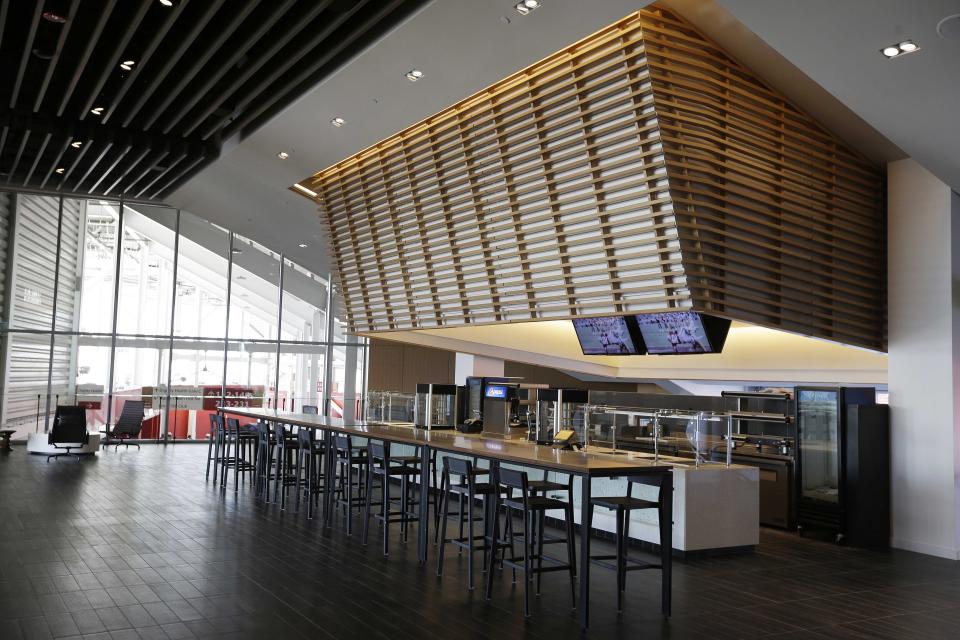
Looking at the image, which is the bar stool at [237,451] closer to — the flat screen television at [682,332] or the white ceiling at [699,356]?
the white ceiling at [699,356]

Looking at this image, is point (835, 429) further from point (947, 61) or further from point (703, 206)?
point (947, 61)

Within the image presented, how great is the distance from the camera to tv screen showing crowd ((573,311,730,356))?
788 centimetres

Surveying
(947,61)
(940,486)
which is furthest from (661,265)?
(940,486)

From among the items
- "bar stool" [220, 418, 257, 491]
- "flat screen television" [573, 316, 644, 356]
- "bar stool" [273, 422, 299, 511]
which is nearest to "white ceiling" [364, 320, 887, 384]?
"flat screen television" [573, 316, 644, 356]

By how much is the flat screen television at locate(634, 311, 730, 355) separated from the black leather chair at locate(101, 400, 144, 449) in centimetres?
1018

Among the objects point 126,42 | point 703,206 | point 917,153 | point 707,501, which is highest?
point 126,42

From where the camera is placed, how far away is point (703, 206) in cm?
624

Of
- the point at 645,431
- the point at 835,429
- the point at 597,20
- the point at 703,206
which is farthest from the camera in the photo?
the point at 835,429

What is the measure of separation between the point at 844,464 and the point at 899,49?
3903 mm

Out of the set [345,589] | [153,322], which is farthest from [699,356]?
[153,322]

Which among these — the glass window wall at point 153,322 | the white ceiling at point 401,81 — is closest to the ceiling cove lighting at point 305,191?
the white ceiling at point 401,81

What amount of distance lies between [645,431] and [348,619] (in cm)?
330

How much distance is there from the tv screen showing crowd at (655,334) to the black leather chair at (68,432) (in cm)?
876

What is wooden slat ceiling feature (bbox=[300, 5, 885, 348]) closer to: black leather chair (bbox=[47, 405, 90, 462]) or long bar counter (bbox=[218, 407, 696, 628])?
long bar counter (bbox=[218, 407, 696, 628])
